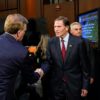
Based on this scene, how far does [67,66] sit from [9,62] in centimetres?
114

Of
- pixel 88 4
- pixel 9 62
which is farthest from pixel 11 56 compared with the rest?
pixel 88 4

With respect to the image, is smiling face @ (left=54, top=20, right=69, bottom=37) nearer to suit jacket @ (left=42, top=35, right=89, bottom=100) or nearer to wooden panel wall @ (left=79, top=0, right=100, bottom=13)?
suit jacket @ (left=42, top=35, right=89, bottom=100)

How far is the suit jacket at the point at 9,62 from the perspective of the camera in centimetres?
323

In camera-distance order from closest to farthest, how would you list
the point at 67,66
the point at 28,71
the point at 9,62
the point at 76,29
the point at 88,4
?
the point at 9,62, the point at 28,71, the point at 67,66, the point at 76,29, the point at 88,4

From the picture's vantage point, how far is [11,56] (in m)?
3.23

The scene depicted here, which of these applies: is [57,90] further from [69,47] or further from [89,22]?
[89,22]

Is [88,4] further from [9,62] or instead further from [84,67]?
[9,62]

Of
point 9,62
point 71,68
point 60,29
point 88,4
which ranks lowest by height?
point 71,68

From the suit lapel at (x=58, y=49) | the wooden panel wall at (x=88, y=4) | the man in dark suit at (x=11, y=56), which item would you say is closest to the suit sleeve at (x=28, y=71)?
the man in dark suit at (x=11, y=56)

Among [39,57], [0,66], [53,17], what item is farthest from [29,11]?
[0,66]

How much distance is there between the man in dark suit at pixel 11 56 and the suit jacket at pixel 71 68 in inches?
37.2

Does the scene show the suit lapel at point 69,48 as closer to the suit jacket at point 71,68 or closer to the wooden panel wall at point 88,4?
the suit jacket at point 71,68

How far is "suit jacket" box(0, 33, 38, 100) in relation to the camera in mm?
3229

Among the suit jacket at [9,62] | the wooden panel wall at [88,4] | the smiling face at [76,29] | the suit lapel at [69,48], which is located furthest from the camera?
the wooden panel wall at [88,4]
